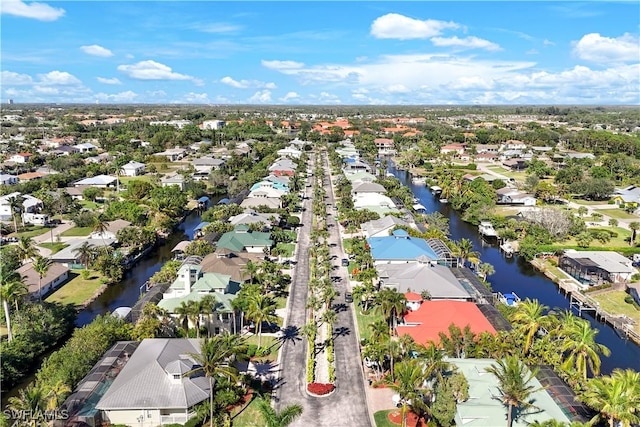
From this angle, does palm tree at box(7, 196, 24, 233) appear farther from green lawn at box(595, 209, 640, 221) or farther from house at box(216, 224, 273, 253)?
green lawn at box(595, 209, 640, 221)

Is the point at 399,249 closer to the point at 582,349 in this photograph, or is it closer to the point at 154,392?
the point at 582,349

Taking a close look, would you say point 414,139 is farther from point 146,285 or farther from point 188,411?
point 188,411

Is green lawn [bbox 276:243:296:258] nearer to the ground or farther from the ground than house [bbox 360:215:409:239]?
→ nearer to the ground

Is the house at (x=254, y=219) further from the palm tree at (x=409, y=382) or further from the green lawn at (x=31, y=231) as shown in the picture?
the palm tree at (x=409, y=382)

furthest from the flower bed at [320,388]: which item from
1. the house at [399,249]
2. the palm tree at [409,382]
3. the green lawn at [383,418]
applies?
the house at [399,249]

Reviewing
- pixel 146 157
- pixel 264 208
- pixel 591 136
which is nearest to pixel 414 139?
pixel 591 136

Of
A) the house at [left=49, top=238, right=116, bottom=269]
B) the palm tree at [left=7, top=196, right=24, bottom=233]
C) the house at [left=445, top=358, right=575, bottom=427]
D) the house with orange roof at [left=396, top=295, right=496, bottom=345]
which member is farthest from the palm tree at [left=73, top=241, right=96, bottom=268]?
the house at [left=445, top=358, right=575, bottom=427]
